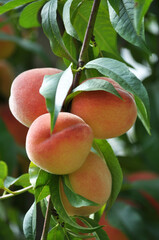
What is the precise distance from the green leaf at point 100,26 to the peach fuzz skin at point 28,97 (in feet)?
0.29

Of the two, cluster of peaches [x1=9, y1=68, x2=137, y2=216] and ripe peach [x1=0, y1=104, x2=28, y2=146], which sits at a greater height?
cluster of peaches [x1=9, y1=68, x2=137, y2=216]

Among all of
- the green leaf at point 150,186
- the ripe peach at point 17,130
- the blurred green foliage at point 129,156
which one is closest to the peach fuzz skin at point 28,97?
the blurred green foliage at point 129,156

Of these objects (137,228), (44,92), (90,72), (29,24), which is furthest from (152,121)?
(44,92)

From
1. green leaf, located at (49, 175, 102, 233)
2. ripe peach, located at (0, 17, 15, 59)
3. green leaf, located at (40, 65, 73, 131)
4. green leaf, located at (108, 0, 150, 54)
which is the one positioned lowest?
ripe peach, located at (0, 17, 15, 59)

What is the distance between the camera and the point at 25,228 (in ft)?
1.40

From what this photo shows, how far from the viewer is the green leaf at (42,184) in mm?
367

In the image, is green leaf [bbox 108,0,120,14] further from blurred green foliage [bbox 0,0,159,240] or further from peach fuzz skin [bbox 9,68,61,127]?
blurred green foliage [bbox 0,0,159,240]

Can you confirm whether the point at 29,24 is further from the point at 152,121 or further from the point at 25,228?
the point at 152,121

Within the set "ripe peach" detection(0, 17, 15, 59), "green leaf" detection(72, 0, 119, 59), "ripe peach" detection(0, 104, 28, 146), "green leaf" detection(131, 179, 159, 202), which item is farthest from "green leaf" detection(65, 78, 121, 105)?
"ripe peach" detection(0, 17, 15, 59)

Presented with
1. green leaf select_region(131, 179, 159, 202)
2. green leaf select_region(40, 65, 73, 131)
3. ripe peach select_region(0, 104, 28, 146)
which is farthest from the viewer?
ripe peach select_region(0, 104, 28, 146)

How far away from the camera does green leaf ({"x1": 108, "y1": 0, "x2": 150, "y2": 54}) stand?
1.17 feet

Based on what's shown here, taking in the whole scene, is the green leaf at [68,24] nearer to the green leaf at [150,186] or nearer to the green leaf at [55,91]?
the green leaf at [55,91]

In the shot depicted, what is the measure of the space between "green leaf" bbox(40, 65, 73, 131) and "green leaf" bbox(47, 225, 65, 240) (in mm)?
159

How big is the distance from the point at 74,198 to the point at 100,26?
0.21m
